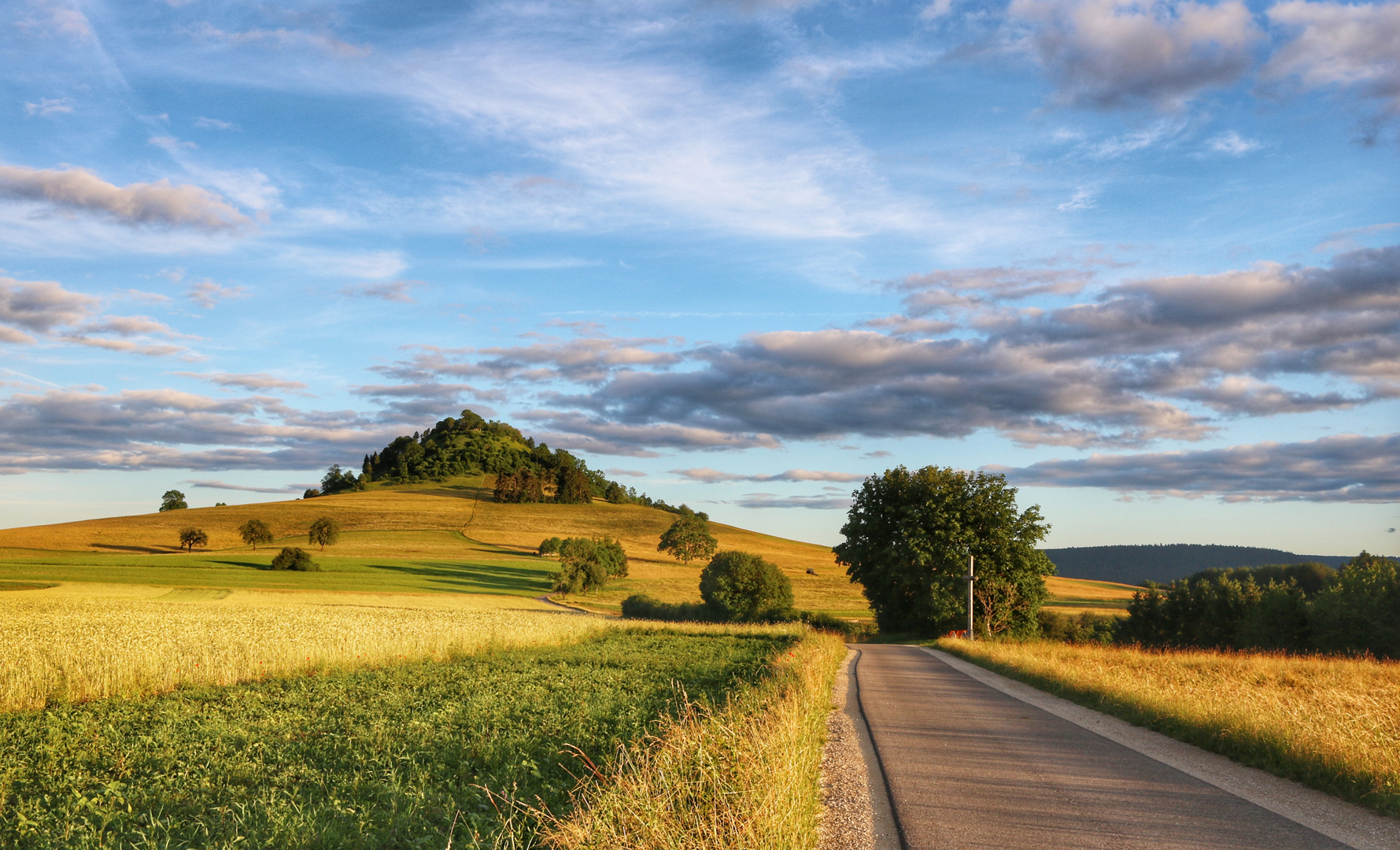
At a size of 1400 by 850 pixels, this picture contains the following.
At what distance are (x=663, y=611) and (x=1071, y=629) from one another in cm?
3428

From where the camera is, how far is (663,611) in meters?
68.2

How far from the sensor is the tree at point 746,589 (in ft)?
215

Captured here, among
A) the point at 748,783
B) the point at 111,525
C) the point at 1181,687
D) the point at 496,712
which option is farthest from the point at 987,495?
the point at 111,525

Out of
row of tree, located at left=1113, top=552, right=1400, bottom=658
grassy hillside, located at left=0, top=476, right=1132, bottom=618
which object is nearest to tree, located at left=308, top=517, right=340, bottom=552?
grassy hillside, located at left=0, top=476, right=1132, bottom=618

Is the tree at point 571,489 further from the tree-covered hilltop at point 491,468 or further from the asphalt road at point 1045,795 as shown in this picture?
the asphalt road at point 1045,795

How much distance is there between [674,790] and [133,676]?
16.2 metres

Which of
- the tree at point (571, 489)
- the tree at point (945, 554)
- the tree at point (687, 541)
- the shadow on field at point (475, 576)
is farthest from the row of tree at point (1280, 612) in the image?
the tree at point (571, 489)

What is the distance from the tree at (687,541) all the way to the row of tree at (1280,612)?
52.2 m

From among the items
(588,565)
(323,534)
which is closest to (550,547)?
(588,565)

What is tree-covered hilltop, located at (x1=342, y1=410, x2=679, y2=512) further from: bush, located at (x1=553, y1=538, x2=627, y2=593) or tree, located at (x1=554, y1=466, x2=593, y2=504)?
bush, located at (x1=553, y1=538, x2=627, y2=593)

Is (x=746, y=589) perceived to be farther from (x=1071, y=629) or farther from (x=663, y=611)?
(x=1071, y=629)

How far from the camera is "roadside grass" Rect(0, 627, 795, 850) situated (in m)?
7.66

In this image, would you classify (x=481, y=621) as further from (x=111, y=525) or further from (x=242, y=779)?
(x=111, y=525)

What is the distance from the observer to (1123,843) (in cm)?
691
